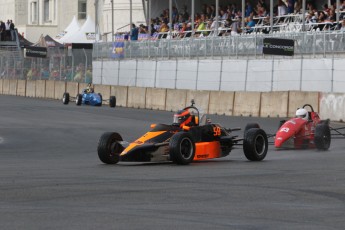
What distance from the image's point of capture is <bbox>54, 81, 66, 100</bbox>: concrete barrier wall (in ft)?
174

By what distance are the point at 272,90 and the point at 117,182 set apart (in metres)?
23.3

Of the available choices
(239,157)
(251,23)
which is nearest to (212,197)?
(239,157)

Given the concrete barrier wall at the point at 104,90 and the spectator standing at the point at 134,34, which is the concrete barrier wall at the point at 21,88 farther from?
the concrete barrier wall at the point at 104,90

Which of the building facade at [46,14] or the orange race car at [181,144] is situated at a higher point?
the building facade at [46,14]

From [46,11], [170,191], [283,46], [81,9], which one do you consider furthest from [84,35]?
[170,191]

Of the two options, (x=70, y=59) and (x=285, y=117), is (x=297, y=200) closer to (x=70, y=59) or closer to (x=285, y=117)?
(x=285, y=117)

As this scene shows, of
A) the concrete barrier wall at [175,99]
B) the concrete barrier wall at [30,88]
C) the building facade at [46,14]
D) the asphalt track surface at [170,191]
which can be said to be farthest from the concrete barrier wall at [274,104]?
the building facade at [46,14]

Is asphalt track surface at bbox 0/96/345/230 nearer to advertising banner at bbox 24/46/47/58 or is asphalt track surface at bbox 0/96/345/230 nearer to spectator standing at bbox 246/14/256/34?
spectator standing at bbox 246/14/256/34

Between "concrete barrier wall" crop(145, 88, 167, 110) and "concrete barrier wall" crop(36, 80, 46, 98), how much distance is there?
1510 centimetres

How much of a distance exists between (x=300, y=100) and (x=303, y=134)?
11.6 m

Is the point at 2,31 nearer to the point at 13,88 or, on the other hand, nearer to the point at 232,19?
the point at 13,88

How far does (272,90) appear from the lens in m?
36.2

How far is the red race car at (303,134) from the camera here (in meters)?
20.3

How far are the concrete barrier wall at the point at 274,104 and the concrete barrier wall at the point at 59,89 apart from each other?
20846 mm
